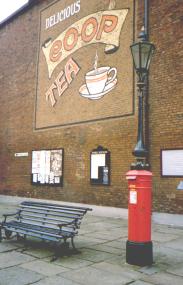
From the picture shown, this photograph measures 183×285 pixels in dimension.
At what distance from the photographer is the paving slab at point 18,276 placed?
508cm

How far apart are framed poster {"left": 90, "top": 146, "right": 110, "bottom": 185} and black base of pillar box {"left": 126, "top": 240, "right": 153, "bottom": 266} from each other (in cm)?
626

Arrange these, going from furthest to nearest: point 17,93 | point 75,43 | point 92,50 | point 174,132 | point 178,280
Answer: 1. point 17,93
2. point 75,43
3. point 92,50
4. point 174,132
5. point 178,280

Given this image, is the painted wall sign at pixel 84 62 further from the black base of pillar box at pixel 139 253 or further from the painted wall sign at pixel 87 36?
the black base of pillar box at pixel 139 253

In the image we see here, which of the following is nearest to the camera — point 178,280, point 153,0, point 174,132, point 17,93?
point 178,280

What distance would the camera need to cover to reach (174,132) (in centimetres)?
1073

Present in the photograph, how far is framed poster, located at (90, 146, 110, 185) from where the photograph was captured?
12.5 metres

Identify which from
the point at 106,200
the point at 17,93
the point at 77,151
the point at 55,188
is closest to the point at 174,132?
the point at 106,200

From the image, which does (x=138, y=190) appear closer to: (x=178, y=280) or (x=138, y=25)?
(x=178, y=280)

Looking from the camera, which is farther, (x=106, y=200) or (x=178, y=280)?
(x=106, y=200)

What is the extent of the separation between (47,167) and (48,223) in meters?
7.91

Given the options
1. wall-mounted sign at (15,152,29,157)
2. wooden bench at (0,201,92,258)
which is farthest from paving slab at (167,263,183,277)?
wall-mounted sign at (15,152,29,157)

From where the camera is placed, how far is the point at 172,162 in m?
10.6

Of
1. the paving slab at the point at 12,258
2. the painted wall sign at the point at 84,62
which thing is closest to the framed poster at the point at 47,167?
the painted wall sign at the point at 84,62

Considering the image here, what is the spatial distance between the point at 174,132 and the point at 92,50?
4.93 metres
